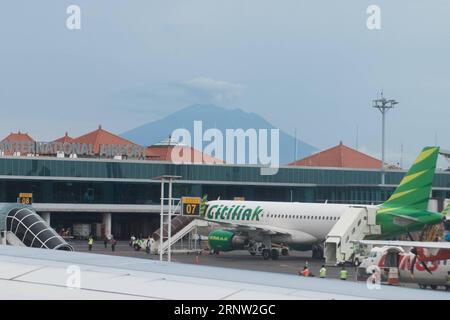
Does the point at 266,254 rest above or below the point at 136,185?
below

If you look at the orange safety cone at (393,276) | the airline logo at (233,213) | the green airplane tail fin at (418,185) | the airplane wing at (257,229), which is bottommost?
the orange safety cone at (393,276)

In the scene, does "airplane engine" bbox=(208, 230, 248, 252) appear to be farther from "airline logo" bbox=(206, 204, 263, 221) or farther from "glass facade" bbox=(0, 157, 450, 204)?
"glass facade" bbox=(0, 157, 450, 204)

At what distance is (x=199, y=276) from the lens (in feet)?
43.4

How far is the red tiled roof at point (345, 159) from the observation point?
5182 inches

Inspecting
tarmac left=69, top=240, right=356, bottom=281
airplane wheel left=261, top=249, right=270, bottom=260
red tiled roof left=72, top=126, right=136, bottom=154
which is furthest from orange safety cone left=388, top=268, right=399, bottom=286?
red tiled roof left=72, top=126, right=136, bottom=154

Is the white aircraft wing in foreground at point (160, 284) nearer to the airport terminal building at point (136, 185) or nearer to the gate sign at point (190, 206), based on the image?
the gate sign at point (190, 206)

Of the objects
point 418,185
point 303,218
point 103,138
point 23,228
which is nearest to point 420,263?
point 418,185

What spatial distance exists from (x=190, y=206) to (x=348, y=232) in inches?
479

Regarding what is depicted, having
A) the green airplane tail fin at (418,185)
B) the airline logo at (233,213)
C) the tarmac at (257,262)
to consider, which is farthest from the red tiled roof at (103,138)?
the green airplane tail fin at (418,185)

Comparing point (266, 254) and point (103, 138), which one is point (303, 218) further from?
point (103, 138)

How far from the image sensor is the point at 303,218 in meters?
63.1

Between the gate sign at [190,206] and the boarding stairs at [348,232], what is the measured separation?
10.3 m
